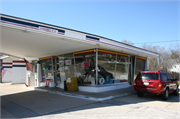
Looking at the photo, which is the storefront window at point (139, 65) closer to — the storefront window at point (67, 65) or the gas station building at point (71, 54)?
the gas station building at point (71, 54)

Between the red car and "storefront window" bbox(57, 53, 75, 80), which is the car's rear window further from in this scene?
"storefront window" bbox(57, 53, 75, 80)

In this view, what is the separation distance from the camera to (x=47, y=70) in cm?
1550

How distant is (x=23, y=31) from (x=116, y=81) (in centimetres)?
874

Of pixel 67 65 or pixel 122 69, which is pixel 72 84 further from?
pixel 122 69

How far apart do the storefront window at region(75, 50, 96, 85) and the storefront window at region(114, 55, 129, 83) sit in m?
2.67

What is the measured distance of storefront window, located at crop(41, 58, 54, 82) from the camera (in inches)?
594

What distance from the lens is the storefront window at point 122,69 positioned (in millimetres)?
13092

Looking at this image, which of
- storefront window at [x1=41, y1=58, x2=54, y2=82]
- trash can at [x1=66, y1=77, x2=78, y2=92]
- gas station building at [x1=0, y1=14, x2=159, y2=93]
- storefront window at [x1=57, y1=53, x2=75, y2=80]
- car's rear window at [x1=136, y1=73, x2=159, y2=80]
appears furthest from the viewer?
storefront window at [x1=41, y1=58, x2=54, y2=82]

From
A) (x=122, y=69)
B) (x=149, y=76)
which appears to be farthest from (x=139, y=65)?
(x=149, y=76)

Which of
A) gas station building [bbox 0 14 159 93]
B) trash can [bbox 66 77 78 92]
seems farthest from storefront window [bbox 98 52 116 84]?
trash can [bbox 66 77 78 92]

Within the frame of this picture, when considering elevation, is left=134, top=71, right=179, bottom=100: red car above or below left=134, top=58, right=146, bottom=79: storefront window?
below

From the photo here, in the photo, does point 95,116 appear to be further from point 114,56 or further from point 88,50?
point 114,56

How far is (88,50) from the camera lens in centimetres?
1130

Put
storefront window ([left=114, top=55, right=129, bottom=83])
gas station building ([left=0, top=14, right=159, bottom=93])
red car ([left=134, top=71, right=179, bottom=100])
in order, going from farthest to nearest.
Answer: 1. storefront window ([left=114, top=55, right=129, bottom=83])
2. red car ([left=134, top=71, right=179, bottom=100])
3. gas station building ([left=0, top=14, right=159, bottom=93])
